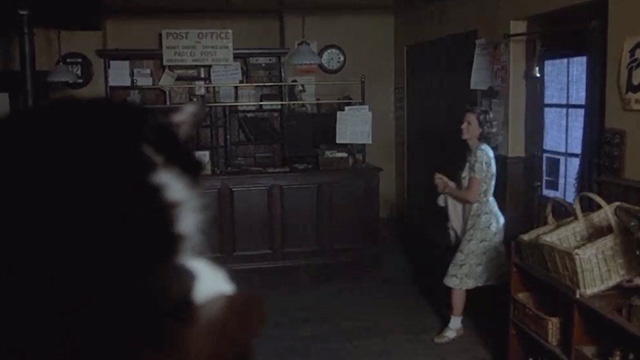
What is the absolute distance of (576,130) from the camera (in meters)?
3.39

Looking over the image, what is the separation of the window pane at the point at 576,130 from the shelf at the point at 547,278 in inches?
33.4

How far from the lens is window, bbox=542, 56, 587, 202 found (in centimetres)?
337

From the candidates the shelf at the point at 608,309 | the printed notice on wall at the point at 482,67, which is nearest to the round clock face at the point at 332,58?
the printed notice on wall at the point at 482,67

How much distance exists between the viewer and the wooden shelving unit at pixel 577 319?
222cm

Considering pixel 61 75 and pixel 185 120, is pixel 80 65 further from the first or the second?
pixel 185 120

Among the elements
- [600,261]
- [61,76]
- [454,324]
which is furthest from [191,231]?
[61,76]

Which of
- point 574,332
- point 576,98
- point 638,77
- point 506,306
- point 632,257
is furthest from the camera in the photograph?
point 506,306

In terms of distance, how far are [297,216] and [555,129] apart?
1.88 meters

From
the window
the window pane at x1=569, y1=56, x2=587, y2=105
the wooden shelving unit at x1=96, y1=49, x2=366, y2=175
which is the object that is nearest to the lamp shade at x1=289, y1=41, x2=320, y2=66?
the wooden shelving unit at x1=96, y1=49, x2=366, y2=175

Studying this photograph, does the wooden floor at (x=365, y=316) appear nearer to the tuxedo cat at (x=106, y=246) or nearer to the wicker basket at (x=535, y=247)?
the wicker basket at (x=535, y=247)

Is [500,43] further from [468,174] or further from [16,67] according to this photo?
[16,67]

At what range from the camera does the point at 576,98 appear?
133 inches

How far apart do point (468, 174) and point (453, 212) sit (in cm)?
24

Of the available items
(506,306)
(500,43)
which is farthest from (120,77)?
(506,306)
